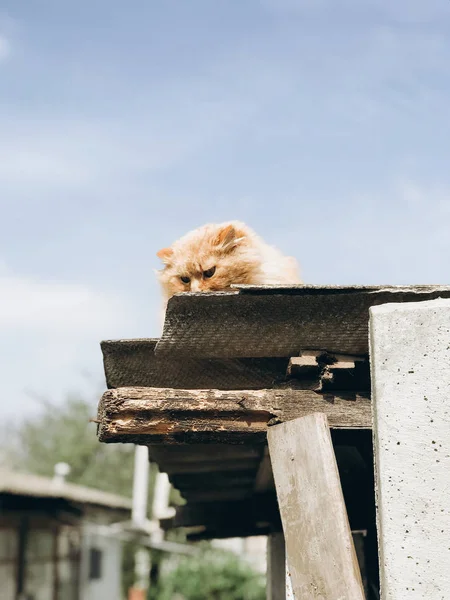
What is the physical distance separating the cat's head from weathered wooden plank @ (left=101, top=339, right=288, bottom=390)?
164 cm

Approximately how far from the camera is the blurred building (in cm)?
1380

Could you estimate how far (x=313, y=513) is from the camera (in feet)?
7.74

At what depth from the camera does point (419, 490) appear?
218cm

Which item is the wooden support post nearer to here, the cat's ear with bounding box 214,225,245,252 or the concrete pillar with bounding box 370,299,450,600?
the concrete pillar with bounding box 370,299,450,600

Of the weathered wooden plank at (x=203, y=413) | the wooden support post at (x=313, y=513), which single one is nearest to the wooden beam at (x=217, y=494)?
the weathered wooden plank at (x=203, y=413)

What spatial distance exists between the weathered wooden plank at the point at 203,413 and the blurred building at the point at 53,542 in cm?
1018

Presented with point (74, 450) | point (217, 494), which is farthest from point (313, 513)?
point (74, 450)

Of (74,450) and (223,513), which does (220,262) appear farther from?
(74,450)

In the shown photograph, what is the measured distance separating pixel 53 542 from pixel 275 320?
15536 millimetres

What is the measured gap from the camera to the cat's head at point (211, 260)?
4.56 meters

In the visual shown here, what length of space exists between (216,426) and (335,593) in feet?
2.12

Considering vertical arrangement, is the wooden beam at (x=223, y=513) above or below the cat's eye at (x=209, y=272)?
below

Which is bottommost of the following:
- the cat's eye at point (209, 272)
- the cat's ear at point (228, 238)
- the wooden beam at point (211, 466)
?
the wooden beam at point (211, 466)

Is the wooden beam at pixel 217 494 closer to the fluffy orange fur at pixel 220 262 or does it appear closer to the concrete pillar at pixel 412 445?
the fluffy orange fur at pixel 220 262
